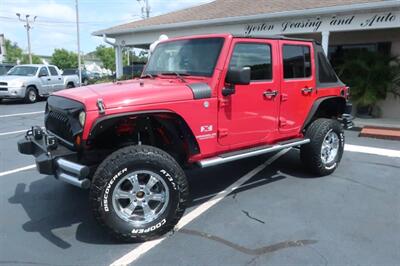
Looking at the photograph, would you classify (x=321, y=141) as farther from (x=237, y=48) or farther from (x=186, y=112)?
(x=186, y=112)

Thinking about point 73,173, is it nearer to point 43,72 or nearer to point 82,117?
point 82,117

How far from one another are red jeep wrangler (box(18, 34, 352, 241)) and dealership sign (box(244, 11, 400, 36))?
12.8ft

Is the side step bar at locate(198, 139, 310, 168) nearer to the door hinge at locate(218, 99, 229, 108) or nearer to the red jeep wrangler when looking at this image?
the red jeep wrangler

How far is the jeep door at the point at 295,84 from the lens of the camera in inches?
189

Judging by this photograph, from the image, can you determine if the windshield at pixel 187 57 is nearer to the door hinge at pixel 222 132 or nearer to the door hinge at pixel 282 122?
the door hinge at pixel 222 132

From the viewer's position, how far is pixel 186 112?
148 inches

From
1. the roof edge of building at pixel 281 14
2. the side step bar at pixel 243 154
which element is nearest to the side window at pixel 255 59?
the side step bar at pixel 243 154

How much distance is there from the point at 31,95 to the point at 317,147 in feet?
47.1

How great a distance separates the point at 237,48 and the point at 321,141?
2020mm

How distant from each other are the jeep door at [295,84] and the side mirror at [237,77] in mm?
1051

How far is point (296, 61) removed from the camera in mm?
5000

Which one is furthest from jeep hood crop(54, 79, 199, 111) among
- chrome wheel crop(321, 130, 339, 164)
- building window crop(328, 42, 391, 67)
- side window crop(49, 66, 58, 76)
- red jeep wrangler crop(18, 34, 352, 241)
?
side window crop(49, 66, 58, 76)

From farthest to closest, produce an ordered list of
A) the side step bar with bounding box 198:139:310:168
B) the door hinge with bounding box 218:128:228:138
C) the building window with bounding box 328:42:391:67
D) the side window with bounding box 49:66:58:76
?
the side window with bounding box 49:66:58:76 < the building window with bounding box 328:42:391:67 < the door hinge with bounding box 218:128:228:138 < the side step bar with bounding box 198:139:310:168

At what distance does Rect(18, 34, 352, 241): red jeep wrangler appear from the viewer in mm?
3361
